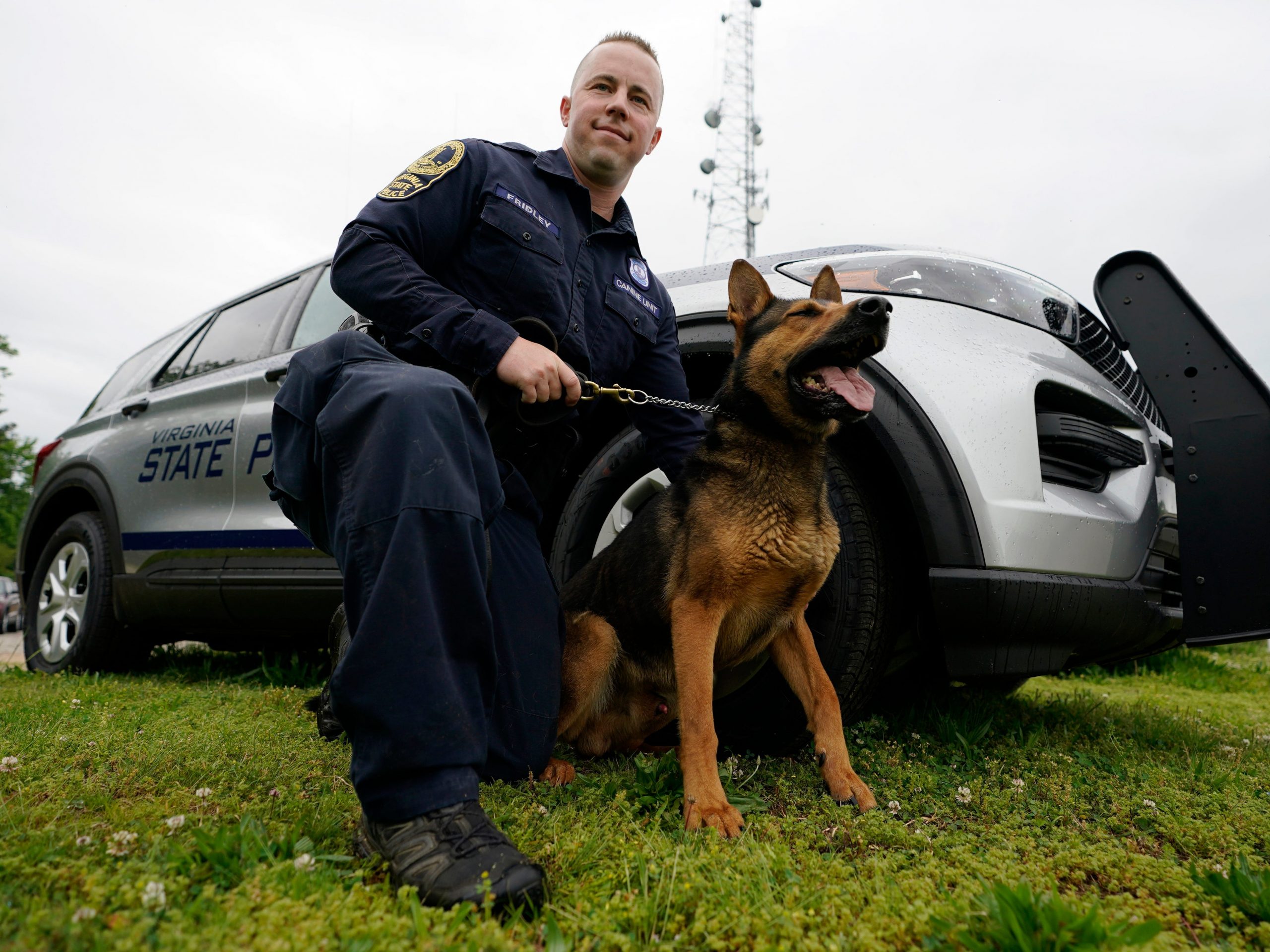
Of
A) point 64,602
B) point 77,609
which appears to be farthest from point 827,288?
point 64,602

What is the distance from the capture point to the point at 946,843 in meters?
1.64

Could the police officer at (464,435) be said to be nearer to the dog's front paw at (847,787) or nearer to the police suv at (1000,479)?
the police suv at (1000,479)

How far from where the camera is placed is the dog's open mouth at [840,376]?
6.59 ft

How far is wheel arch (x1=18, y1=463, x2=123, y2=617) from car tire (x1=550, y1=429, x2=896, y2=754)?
3.38 metres

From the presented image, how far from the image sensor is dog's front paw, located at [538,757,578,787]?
2.07 metres

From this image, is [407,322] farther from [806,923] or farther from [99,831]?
[806,923]

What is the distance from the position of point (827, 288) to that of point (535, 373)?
37.9 inches

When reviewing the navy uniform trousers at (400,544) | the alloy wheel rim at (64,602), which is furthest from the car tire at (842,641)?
the alloy wheel rim at (64,602)

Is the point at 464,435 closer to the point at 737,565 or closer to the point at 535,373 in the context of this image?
the point at 535,373

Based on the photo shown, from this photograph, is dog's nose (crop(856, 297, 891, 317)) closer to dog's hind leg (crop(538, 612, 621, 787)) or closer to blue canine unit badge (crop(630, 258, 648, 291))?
blue canine unit badge (crop(630, 258, 648, 291))

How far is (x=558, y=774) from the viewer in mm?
2096

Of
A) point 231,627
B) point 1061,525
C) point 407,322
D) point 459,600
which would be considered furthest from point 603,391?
point 231,627

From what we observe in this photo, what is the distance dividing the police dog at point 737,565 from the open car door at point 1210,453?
88cm

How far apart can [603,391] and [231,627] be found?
2576mm
